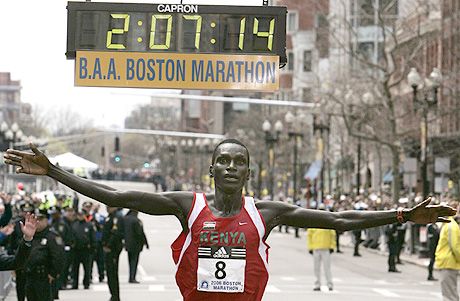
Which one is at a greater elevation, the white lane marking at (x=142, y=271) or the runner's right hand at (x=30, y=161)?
the runner's right hand at (x=30, y=161)

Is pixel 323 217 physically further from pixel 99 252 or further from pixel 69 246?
pixel 99 252

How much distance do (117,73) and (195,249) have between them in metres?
6.98

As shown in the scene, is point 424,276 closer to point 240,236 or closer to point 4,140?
point 240,236

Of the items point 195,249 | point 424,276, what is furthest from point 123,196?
point 424,276

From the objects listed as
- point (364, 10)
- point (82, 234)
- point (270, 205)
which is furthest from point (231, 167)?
point (364, 10)

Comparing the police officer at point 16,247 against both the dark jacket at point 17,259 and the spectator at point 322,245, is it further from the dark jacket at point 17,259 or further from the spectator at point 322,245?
the spectator at point 322,245

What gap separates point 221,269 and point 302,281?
2367 cm

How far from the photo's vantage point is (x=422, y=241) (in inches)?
1639

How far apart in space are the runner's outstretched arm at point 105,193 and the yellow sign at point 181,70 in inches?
246

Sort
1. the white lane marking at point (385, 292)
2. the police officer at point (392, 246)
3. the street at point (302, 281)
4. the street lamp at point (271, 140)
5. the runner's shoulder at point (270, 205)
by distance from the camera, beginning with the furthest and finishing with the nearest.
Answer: the street lamp at point (271, 140), the police officer at point (392, 246), the white lane marking at point (385, 292), the street at point (302, 281), the runner's shoulder at point (270, 205)

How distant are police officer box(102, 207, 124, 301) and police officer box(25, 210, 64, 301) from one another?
483 cm

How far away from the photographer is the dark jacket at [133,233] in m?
27.8

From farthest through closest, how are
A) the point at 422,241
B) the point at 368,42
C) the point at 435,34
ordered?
the point at 368,42 < the point at 435,34 < the point at 422,241

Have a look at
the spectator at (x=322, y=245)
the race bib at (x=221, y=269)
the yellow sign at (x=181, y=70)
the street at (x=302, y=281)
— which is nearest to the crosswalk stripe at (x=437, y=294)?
the street at (x=302, y=281)
